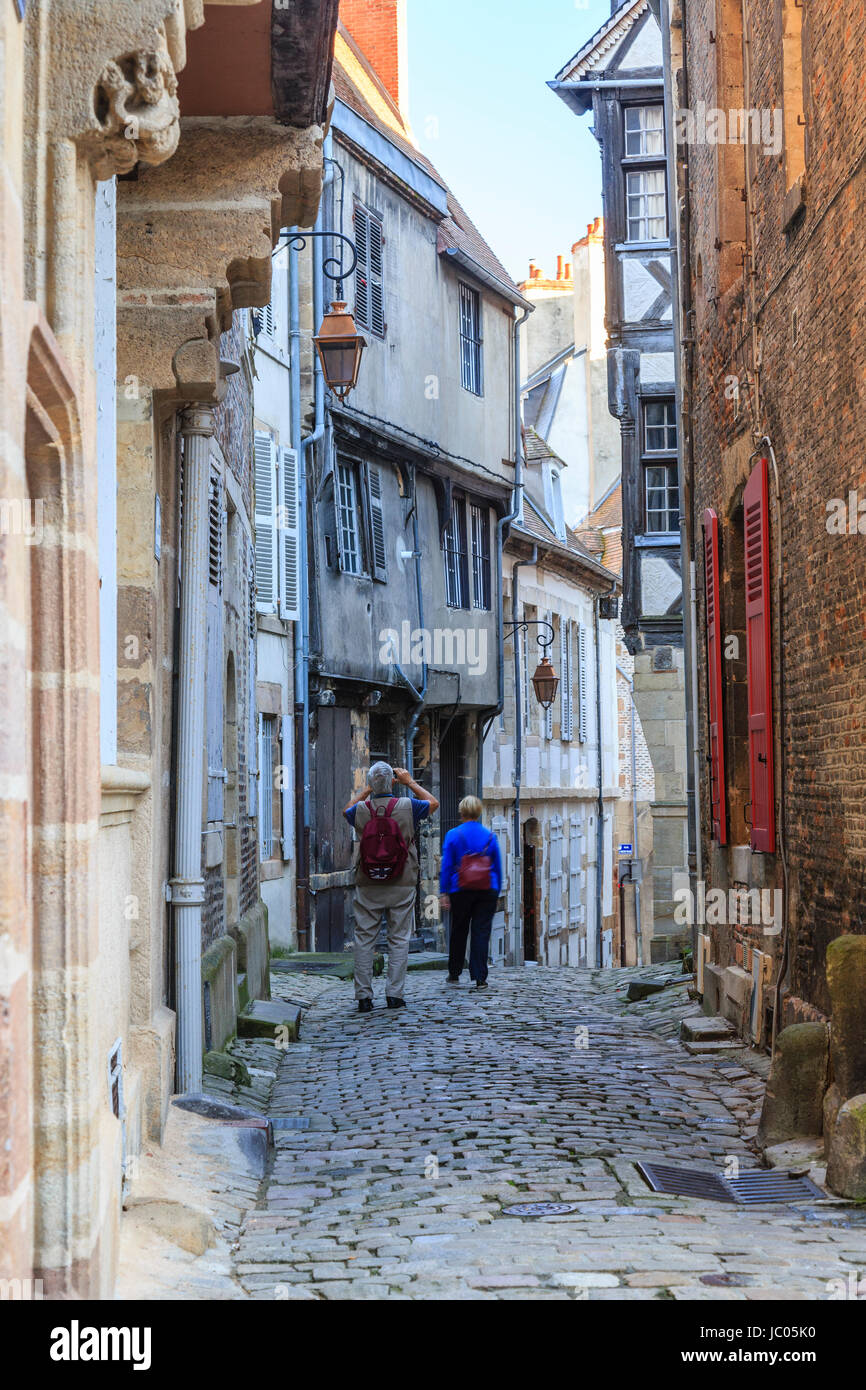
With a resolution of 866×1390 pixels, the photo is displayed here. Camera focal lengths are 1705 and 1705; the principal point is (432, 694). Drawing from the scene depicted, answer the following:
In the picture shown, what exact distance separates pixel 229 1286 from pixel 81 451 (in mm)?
2433

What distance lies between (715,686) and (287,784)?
7.05 meters

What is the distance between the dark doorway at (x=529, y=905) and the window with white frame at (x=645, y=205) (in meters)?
10.9

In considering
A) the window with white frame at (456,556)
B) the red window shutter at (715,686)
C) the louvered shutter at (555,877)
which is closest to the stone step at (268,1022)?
the red window shutter at (715,686)

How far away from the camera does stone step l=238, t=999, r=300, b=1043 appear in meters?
10.6

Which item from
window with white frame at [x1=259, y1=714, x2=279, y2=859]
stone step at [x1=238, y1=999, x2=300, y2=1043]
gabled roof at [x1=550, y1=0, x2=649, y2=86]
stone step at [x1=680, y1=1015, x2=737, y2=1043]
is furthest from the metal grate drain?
gabled roof at [x1=550, y1=0, x2=649, y2=86]

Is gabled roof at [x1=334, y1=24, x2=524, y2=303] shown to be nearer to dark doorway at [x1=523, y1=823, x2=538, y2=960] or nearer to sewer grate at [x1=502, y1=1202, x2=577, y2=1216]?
dark doorway at [x1=523, y1=823, x2=538, y2=960]

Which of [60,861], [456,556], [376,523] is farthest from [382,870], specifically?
[456,556]

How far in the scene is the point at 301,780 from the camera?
18125 millimetres

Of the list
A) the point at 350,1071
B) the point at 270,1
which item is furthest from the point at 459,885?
the point at 270,1

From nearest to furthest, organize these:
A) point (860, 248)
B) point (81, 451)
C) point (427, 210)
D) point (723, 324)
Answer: point (81, 451)
point (860, 248)
point (723, 324)
point (427, 210)

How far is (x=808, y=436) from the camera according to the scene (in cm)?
891

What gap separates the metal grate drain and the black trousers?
7030 mm

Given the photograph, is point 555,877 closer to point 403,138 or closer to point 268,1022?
point 403,138

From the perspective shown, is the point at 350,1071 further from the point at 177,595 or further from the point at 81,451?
the point at 81,451
